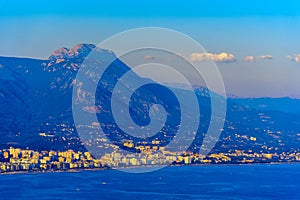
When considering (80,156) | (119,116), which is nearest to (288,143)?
(119,116)

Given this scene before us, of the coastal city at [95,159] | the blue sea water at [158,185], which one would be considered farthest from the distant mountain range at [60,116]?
the blue sea water at [158,185]

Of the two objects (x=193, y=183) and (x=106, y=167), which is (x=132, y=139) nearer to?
(x=106, y=167)

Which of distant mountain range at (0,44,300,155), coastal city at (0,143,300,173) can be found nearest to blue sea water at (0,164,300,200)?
coastal city at (0,143,300,173)

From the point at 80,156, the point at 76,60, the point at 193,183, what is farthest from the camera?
the point at 76,60

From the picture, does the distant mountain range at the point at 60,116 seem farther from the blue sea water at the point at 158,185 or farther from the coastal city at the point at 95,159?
the blue sea water at the point at 158,185

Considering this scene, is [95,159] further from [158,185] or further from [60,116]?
[60,116]

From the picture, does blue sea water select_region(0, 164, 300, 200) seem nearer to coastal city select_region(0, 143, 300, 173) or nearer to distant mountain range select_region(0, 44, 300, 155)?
coastal city select_region(0, 143, 300, 173)
